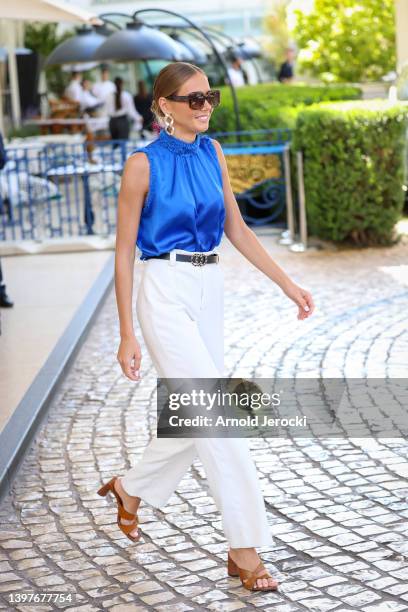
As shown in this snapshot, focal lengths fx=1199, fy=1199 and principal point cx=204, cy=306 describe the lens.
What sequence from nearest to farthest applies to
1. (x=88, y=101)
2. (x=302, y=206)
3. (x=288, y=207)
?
(x=302, y=206) < (x=288, y=207) < (x=88, y=101)

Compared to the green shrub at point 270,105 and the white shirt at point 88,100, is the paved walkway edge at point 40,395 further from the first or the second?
the white shirt at point 88,100

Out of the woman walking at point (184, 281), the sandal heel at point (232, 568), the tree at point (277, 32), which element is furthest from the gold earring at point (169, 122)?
the tree at point (277, 32)

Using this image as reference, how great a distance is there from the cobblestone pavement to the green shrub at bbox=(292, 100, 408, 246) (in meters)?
4.32

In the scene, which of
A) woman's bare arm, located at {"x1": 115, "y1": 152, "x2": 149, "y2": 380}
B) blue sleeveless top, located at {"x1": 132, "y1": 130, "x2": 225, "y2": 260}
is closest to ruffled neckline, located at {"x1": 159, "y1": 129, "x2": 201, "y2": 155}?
blue sleeveless top, located at {"x1": 132, "y1": 130, "x2": 225, "y2": 260}

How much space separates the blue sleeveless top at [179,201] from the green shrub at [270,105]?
9.76 meters

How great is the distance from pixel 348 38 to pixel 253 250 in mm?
20627

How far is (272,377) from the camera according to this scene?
24.7ft

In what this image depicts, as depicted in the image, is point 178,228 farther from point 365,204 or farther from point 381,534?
point 365,204

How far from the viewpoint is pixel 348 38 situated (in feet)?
80.3

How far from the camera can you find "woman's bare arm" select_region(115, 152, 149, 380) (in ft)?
14.4

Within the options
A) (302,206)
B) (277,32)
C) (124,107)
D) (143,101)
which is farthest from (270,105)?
(277,32)

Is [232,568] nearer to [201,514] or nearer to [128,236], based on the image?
[201,514]

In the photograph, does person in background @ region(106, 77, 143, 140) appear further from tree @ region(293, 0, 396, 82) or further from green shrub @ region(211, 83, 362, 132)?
green shrub @ region(211, 83, 362, 132)

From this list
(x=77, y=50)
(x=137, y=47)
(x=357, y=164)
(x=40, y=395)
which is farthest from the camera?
(x=77, y=50)
